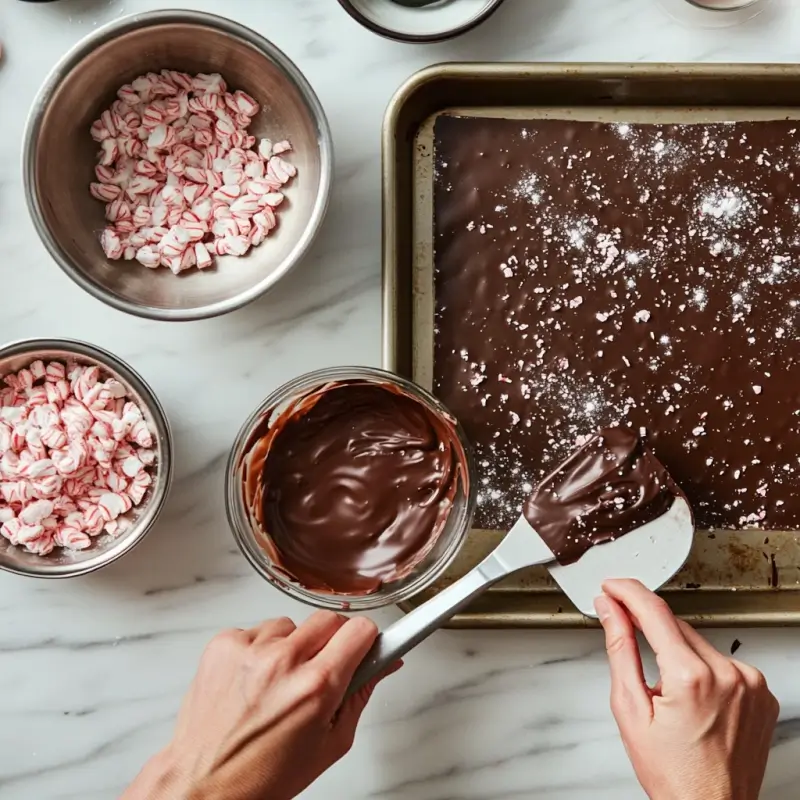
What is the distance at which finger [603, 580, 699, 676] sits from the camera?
1001 mm

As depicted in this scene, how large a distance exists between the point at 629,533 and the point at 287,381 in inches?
18.4

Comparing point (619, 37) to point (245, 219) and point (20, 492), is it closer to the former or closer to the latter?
point (245, 219)

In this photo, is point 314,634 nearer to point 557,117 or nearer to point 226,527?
point 226,527

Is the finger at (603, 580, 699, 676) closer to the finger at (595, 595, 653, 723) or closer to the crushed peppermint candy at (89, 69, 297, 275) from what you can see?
the finger at (595, 595, 653, 723)

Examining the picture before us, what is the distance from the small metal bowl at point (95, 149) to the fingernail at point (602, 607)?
53 cm

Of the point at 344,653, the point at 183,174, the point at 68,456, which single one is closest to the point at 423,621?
the point at 344,653

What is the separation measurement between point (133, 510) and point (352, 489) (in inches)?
10.6

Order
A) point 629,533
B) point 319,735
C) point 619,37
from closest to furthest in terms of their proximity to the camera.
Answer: point 319,735, point 629,533, point 619,37

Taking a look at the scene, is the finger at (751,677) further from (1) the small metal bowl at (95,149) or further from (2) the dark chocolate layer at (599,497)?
(1) the small metal bowl at (95,149)

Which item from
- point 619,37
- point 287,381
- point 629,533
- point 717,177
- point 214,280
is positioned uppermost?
point 619,37

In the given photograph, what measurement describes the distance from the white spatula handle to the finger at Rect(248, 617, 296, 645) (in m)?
0.10

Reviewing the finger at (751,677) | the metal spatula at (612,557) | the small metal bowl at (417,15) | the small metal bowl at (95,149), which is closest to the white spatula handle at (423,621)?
the metal spatula at (612,557)

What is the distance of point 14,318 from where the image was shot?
1201mm

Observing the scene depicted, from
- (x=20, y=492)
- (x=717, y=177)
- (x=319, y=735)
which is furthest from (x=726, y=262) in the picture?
(x=20, y=492)
